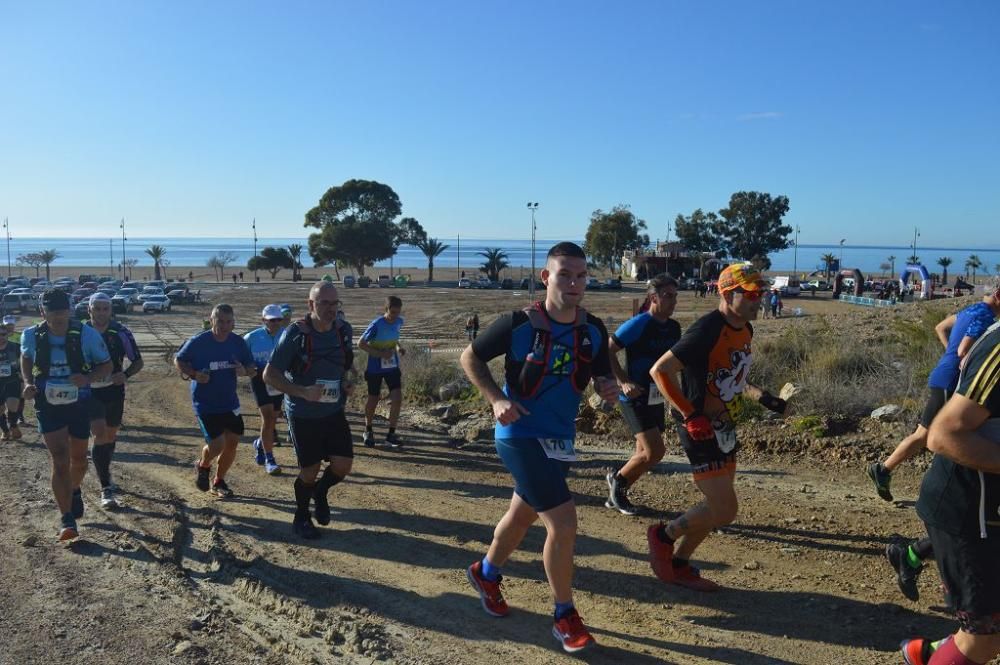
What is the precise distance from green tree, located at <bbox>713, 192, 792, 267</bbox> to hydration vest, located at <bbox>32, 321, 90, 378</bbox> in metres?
81.2

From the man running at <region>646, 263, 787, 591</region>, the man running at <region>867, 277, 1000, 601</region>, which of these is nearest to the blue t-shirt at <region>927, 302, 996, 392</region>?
the man running at <region>867, 277, 1000, 601</region>

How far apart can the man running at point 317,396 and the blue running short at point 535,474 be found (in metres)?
2.16

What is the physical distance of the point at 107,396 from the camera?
7.13 m

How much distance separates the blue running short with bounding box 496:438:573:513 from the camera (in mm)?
3941

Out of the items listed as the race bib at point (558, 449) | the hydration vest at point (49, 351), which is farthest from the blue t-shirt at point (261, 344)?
the race bib at point (558, 449)

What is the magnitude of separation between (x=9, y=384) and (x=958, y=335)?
33.7ft

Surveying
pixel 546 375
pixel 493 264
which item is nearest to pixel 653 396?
pixel 546 375

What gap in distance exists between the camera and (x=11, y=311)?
128 ft

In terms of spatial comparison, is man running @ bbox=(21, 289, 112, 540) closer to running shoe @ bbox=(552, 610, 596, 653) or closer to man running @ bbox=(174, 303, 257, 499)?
man running @ bbox=(174, 303, 257, 499)

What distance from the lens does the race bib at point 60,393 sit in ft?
19.2

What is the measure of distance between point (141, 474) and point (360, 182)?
86.1m

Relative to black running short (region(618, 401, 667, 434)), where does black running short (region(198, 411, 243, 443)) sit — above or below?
below

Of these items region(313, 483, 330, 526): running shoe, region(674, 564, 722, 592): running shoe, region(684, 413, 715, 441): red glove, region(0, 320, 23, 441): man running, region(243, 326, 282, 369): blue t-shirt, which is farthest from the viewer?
region(0, 320, 23, 441): man running

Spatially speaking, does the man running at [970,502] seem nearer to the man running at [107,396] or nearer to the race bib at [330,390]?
the race bib at [330,390]
